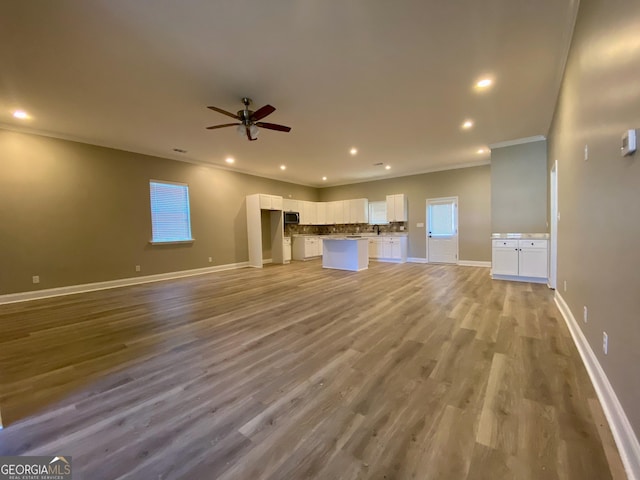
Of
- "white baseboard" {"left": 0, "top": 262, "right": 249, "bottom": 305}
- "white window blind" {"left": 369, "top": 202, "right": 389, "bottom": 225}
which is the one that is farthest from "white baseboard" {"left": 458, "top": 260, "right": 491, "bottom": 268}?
"white baseboard" {"left": 0, "top": 262, "right": 249, "bottom": 305}

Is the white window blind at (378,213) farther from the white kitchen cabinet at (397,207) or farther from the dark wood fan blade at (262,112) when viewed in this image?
the dark wood fan blade at (262,112)

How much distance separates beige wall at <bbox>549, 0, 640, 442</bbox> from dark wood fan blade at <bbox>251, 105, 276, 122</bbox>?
2.90m

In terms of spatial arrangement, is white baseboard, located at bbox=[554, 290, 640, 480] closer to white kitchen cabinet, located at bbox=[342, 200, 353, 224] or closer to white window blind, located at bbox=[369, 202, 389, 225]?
white window blind, located at bbox=[369, 202, 389, 225]

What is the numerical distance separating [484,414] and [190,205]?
7.08 meters

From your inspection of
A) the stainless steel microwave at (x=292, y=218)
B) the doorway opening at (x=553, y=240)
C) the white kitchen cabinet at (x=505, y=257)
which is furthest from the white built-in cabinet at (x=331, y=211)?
the doorway opening at (x=553, y=240)

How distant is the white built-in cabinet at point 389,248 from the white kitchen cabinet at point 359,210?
918 millimetres

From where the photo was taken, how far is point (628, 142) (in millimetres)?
1290

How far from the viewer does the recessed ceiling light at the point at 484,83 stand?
10.7 ft

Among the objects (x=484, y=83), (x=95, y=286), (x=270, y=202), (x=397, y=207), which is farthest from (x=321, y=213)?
(x=484, y=83)

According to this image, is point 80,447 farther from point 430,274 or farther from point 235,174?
point 235,174

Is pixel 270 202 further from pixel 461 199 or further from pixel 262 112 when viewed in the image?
pixel 461 199

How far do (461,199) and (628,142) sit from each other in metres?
6.81

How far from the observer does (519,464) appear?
122cm

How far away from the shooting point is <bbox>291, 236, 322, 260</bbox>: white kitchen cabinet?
923cm
